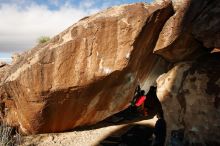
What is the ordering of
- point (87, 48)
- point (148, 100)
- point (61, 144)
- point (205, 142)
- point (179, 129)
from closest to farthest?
point (205, 142), point (179, 129), point (87, 48), point (61, 144), point (148, 100)

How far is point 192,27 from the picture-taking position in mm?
5836

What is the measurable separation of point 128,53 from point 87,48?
0.71 meters

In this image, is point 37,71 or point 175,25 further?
point 37,71

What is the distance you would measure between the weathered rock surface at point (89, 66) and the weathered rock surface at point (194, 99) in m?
0.74

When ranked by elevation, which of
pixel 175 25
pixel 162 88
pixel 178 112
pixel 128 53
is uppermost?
pixel 175 25

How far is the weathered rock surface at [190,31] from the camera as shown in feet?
18.3

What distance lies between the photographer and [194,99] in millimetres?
5707

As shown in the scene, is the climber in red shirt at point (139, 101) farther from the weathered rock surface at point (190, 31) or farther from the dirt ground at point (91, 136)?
the weathered rock surface at point (190, 31)

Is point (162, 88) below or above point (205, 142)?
above

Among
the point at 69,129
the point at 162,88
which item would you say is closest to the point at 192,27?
the point at 162,88

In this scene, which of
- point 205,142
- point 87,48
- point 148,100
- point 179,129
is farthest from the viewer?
point 148,100

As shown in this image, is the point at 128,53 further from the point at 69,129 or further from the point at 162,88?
the point at 69,129

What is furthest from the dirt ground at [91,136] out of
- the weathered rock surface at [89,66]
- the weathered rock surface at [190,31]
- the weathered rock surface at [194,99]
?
the weathered rock surface at [190,31]

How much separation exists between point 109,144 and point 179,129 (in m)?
1.44
